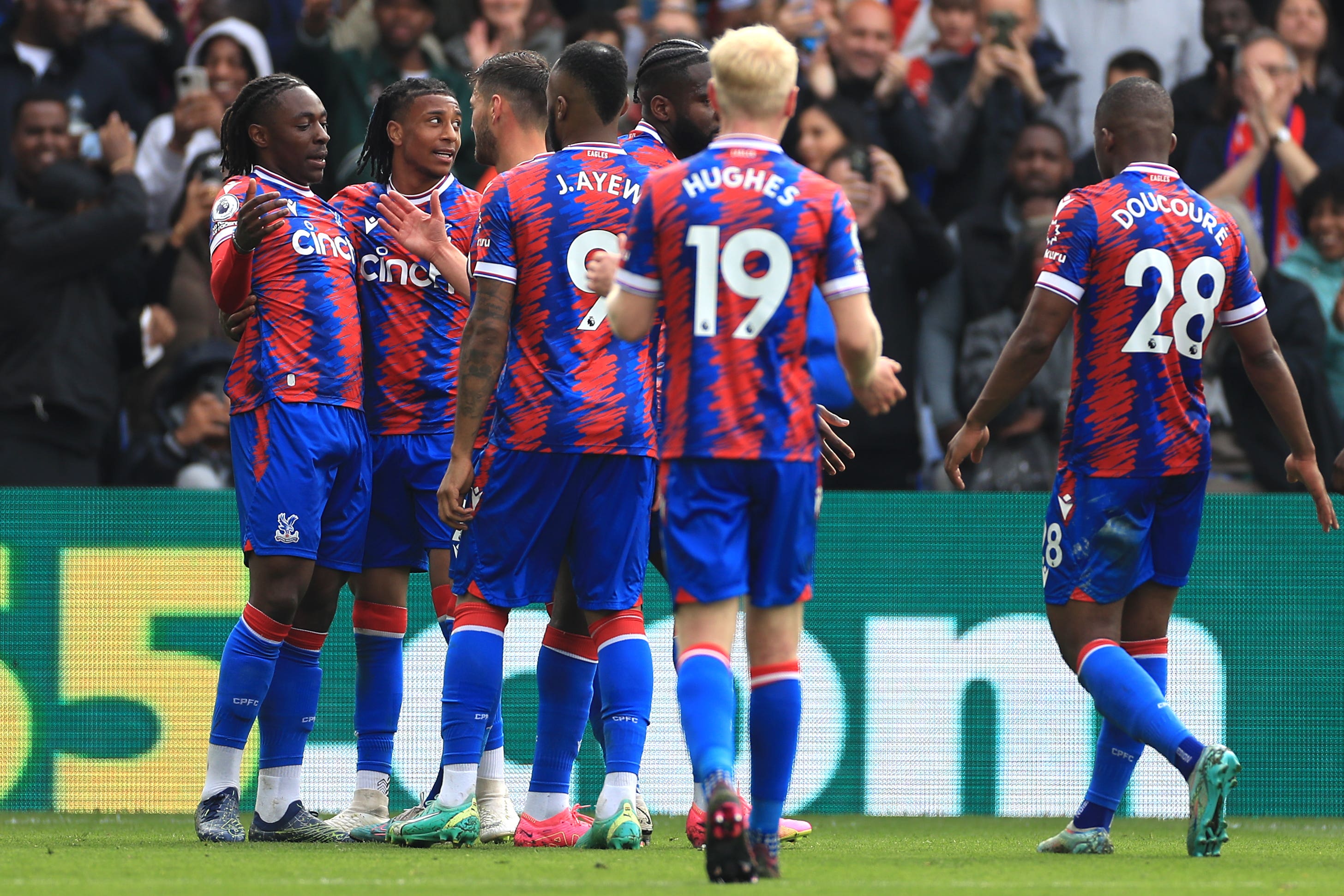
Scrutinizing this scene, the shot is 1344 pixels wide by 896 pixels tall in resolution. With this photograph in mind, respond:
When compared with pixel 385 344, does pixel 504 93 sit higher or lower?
higher

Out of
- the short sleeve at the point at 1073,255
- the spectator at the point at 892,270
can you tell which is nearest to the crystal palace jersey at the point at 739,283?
the short sleeve at the point at 1073,255

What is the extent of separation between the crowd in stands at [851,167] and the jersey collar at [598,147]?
3647mm

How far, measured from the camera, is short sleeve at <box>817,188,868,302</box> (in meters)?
4.54

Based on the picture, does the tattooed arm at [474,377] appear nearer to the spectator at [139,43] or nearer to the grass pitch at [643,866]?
the grass pitch at [643,866]

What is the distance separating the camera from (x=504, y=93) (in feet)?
19.4

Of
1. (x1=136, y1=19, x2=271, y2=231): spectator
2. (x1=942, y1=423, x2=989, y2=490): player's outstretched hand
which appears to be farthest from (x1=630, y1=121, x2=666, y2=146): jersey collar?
(x1=136, y1=19, x2=271, y2=231): spectator

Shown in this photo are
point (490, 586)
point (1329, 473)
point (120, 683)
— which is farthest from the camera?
point (1329, 473)

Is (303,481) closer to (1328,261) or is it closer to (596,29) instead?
(596,29)

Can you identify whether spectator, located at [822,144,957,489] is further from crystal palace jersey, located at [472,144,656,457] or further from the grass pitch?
crystal palace jersey, located at [472,144,656,457]

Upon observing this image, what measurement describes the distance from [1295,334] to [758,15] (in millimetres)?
3853

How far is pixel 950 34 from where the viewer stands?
10852mm

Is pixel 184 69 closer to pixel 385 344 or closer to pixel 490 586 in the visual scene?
pixel 385 344

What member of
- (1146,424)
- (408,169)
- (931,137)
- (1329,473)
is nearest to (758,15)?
(931,137)

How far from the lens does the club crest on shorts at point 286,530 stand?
5.73 meters
